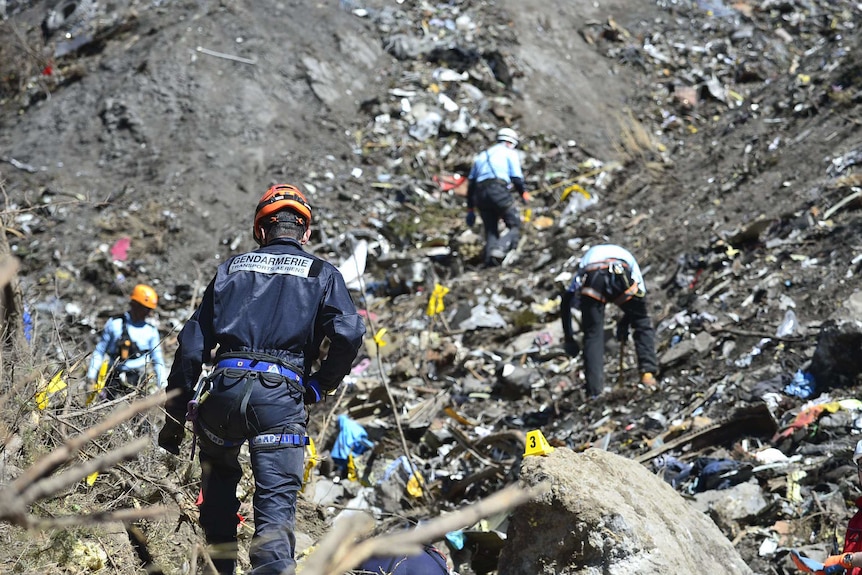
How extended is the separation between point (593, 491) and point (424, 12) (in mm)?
12562

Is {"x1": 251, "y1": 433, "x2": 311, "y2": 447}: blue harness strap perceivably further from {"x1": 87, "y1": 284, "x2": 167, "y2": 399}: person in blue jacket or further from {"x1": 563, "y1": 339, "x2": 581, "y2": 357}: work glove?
{"x1": 563, "y1": 339, "x2": 581, "y2": 357}: work glove

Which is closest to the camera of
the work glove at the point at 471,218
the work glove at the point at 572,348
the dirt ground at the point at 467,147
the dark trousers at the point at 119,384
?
the dark trousers at the point at 119,384

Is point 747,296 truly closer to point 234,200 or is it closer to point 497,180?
point 497,180

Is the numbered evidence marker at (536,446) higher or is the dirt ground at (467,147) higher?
the numbered evidence marker at (536,446)

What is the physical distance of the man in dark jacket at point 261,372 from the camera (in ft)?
9.91

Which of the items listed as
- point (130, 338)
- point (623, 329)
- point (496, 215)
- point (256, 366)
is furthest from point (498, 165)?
point (256, 366)

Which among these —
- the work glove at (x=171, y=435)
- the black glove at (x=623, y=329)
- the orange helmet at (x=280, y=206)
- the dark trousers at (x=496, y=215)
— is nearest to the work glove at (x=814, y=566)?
the orange helmet at (x=280, y=206)

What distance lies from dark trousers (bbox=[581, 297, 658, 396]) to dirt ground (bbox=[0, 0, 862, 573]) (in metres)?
0.19

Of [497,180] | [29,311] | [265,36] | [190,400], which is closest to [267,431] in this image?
[190,400]

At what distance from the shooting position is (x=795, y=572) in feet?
12.9

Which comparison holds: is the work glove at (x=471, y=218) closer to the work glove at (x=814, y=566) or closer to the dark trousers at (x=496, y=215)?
the dark trousers at (x=496, y=215)

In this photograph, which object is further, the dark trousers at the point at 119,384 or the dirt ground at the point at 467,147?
the dirt ground at the point at 467,147

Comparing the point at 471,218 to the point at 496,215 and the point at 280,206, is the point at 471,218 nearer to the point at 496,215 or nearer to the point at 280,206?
the point at 496,215

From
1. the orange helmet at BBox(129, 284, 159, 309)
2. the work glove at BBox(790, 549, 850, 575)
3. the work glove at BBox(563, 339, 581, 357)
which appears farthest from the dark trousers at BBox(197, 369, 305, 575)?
the work glove at BBox(563, 339, 581, 357)
